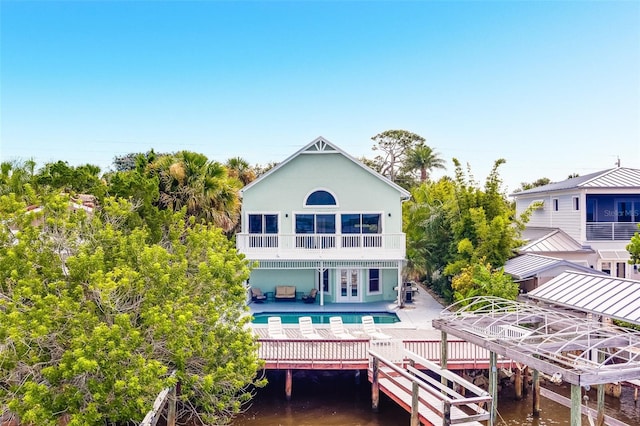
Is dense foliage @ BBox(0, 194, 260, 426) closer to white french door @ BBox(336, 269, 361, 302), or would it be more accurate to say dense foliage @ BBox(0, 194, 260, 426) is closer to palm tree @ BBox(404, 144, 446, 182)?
white french door @ BBox(336, 269, 361, 302)

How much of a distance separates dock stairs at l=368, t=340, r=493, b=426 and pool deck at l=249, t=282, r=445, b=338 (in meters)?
3.14

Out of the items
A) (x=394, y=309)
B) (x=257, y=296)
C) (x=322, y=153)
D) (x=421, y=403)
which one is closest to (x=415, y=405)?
(x=421, y=403)

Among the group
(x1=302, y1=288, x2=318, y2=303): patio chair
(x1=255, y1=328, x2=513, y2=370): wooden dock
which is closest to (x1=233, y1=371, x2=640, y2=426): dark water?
(x1=255, y1=328, x2=513, y2=370): wooden dock

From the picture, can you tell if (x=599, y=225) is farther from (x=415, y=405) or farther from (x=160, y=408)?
(x=160, y=408)

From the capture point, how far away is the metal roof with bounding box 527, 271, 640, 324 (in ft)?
36.9

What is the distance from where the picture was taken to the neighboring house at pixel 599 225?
2202 centimetres

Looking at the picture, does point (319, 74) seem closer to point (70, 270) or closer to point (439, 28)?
point (439, 28)

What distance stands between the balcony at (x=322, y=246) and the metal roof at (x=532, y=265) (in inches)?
206

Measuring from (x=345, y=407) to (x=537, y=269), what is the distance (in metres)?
9.42

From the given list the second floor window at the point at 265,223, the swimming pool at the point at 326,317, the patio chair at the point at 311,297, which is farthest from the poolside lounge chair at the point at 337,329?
the second floor window at the point at 265,223

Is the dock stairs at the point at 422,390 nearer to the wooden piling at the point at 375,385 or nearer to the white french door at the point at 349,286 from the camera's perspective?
the wooden piling at the point at 375,385

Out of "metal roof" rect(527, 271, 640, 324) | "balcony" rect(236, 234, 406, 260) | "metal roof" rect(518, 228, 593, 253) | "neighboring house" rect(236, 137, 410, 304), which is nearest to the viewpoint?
"metal roof" rect(527, 271, 640, 324)

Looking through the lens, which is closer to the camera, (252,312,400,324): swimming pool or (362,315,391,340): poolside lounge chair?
(362,315,391,340): poolside lounge chair

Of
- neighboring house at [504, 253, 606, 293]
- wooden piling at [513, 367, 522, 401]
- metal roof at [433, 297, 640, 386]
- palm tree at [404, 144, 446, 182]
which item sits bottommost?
wooden piling at [513, 367, 522, 401]
